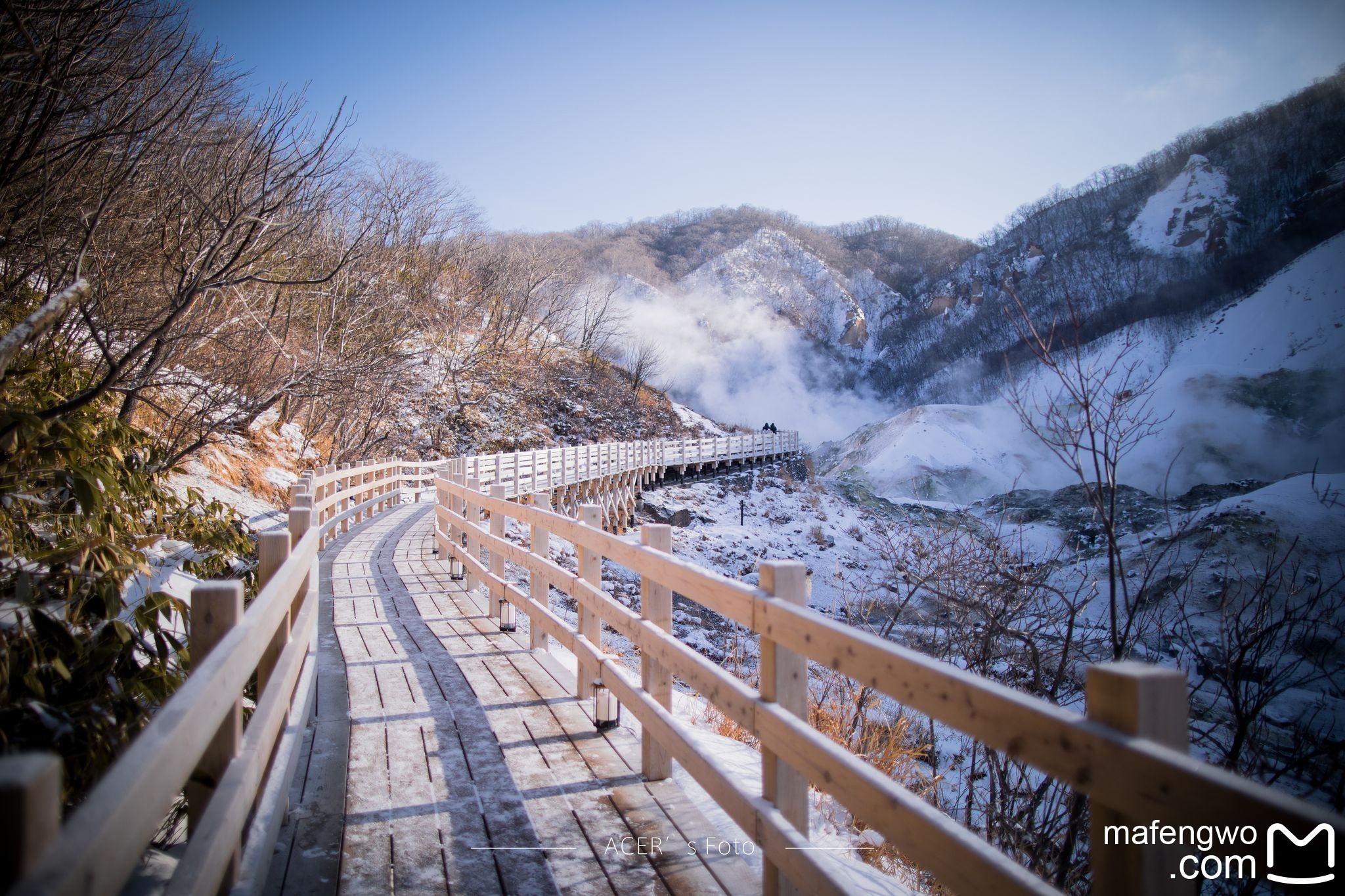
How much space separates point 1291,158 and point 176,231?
2801 inches

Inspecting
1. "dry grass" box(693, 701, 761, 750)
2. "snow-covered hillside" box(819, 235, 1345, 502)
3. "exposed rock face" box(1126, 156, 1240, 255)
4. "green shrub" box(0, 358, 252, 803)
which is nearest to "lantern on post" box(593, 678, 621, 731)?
"dry grass" box(693, 701, 761, 750)

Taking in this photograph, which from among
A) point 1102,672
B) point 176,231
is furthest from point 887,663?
point 176,231

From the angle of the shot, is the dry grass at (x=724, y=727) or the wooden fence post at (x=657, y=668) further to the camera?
the dry grass at (x=724, y=727)

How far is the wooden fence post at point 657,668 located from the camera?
3762 millimetres

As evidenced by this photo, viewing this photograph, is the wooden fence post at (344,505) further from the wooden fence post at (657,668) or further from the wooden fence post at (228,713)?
the wooden fence post at (228,713)

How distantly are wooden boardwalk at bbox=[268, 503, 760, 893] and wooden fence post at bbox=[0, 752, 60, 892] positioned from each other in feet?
7.11

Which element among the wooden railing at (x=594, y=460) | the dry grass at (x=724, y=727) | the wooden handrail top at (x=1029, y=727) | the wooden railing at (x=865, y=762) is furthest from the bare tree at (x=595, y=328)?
the wooden handrail top at (x=1029, y=727)

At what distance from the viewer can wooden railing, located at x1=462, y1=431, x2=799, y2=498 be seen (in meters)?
21.3

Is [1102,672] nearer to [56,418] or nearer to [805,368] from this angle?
[56,418]

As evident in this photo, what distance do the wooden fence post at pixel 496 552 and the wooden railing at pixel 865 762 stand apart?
106 inches

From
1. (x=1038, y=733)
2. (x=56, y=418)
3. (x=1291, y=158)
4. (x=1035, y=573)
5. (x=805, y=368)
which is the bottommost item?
(x=1035, y=573)

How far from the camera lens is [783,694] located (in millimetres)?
2664

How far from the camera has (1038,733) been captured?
155cm

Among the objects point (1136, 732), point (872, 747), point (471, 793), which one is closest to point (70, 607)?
point (471, 793)
